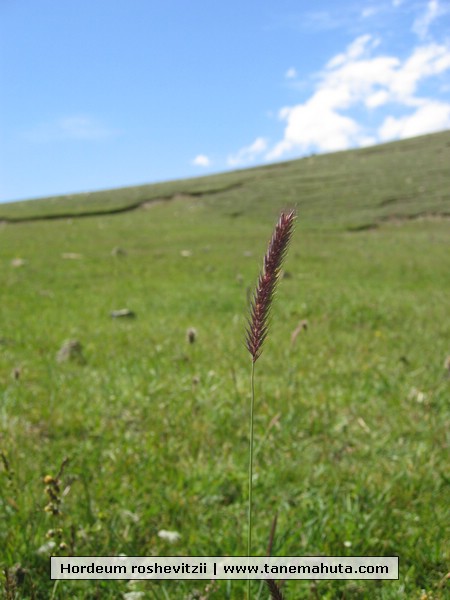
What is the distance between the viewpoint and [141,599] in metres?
2.33

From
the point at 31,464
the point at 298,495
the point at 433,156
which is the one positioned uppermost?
the point at 433,156

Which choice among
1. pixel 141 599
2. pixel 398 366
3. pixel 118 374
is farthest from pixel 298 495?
pixel 398 366

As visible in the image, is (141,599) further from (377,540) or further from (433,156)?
(433,156)

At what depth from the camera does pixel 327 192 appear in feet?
152

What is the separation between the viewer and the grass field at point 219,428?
2668 millimetres

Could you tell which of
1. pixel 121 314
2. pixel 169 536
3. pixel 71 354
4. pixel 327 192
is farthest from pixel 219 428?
pixel 327 192

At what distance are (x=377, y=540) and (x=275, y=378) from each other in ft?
9.74

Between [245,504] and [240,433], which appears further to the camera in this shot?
Answer: [240,433]

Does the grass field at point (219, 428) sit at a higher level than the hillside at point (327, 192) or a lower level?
lower
